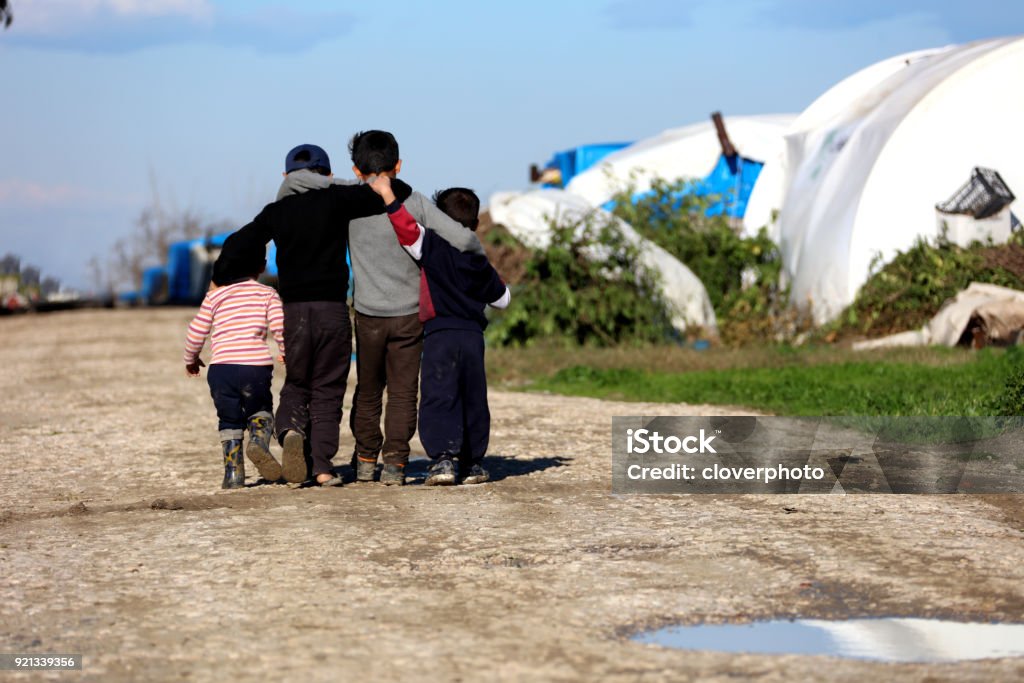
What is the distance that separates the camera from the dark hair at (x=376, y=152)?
7379 mm

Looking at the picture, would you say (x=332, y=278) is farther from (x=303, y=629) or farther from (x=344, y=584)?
(x=303, y=629)

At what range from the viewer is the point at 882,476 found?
25.2 ft

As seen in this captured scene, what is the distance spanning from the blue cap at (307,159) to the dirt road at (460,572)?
5.83 ft

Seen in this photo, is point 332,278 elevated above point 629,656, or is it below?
above

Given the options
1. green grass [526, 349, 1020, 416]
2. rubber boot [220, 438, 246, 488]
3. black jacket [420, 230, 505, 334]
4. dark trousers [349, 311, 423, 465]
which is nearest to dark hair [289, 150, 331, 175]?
black jacket [420, 230, 505, 334]

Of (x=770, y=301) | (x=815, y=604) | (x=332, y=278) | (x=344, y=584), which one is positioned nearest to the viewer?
(x=815, y=604)

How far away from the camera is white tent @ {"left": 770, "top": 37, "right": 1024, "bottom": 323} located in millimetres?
17328

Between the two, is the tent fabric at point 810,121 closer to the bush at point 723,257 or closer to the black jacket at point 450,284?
the bush at point 723,257

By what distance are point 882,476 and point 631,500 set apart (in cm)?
168

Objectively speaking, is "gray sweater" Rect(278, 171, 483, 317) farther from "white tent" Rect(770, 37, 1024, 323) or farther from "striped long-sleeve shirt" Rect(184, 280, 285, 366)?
"white tent" Rect(770, 37, 1024, 323)

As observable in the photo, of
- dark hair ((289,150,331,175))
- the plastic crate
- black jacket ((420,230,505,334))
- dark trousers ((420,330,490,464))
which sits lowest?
dark trousers ((420,330,490,464))

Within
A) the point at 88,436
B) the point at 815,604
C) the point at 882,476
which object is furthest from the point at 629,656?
the point at 88,436

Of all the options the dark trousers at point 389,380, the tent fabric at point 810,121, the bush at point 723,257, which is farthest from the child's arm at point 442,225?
the tent fabric at point 810,121

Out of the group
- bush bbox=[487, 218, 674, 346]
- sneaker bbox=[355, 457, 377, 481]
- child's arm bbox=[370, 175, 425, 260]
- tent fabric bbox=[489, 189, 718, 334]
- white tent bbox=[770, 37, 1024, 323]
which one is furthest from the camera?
tent fabric bbox=[489, 189, 718, 334]
